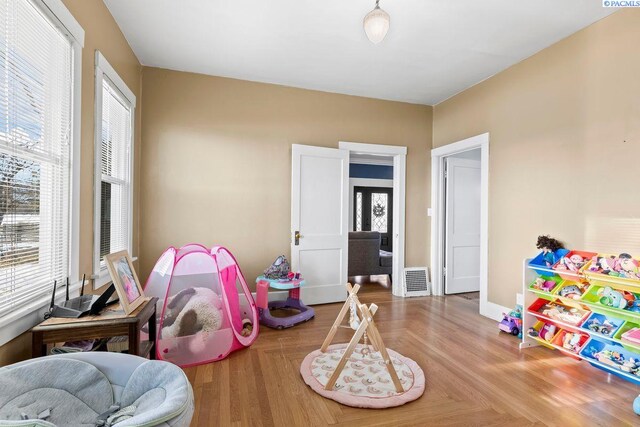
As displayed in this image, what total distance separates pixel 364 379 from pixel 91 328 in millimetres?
1713

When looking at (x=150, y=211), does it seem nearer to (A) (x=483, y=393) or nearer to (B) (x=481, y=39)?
(A) (x=483, y=393)

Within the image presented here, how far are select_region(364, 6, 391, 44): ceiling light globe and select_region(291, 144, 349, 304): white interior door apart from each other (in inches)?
76.6

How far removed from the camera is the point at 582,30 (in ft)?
9.14

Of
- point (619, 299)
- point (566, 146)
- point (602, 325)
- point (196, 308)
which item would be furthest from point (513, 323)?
point (196, 308)

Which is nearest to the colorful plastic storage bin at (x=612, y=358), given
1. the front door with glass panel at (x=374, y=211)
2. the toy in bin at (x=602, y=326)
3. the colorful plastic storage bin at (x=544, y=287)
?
the toy in bin at (x=602, y=326)

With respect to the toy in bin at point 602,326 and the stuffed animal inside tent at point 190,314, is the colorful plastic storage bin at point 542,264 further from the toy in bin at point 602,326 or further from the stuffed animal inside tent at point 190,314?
the stuffed animal inside tent at point 190,314

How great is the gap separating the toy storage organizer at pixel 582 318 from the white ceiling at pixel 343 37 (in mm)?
2026

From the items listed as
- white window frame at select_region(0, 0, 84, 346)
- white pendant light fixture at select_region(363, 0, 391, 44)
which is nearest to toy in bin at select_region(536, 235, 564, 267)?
white pendant light fixture at select_region(363, 0, 391, 44)

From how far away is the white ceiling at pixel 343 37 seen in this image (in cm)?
252

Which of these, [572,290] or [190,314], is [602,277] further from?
[190,314]

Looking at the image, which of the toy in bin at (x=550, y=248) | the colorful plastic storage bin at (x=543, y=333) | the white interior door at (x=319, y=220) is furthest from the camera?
the white interior door at (x=319, y=220)

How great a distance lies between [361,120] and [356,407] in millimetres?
3527

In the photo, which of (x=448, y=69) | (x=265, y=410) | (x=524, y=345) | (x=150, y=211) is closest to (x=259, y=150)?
(x=150, y=211)

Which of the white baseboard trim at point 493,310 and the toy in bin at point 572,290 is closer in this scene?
the toy in bin at point 572,290
